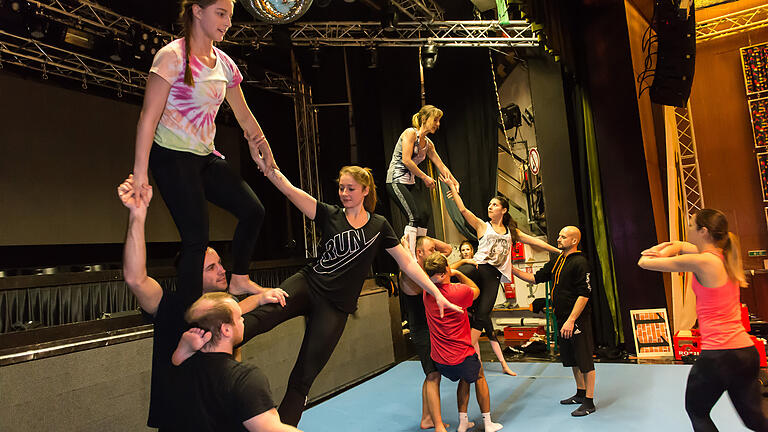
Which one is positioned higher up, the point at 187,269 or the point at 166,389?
the point at 187,269

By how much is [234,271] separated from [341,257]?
1.79ft

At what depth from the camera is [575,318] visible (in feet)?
15.3

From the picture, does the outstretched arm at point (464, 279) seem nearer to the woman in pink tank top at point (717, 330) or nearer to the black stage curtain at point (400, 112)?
the woman in pink tank top at point (717, 330)

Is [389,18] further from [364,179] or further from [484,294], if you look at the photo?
[364,179]

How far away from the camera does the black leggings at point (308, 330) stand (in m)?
2.55

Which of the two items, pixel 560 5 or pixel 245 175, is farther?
pixel 245 175

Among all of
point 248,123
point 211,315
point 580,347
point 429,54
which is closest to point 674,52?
point 429,54

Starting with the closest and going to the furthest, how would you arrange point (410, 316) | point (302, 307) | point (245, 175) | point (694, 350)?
point (302, 307), point (410, 316), point (694, 350), point (245, 175)

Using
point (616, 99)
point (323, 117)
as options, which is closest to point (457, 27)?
point (616, 99)

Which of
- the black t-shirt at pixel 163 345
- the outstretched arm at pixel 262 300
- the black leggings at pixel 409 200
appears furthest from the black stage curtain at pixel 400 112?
the black t-shirt at pixel 163 345

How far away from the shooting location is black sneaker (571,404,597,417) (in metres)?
4.41

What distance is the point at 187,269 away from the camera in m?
2.24

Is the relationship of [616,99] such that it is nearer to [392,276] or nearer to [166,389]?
[392,276]

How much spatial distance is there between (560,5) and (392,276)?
4.35 metres
